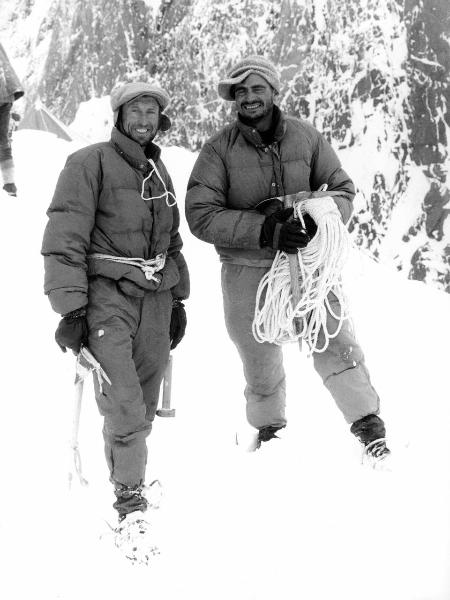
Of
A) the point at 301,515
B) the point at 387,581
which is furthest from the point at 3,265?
the point at 387,581

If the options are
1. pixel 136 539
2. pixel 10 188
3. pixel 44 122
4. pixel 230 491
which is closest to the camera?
pixel 136 539

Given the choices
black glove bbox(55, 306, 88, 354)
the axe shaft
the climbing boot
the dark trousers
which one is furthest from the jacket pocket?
the climbing boot

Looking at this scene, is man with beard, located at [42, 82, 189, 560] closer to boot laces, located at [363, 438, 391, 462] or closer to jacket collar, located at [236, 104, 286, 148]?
jacket collar, located at [236, 104, 286, 148]

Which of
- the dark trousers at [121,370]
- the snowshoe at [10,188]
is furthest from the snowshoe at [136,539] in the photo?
the snowshoe at [10,188]

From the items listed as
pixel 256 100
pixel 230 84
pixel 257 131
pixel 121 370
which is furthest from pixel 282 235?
pixel 121 370

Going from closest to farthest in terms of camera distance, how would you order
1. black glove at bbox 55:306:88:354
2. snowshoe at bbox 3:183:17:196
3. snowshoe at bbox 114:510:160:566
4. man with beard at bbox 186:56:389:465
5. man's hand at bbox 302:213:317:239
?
snowshoe at bbox 114:510:160:566 < black glove at bbox 55:306:88:354 < man with beard at bbox 186:56:389:465 < man's hand at bbox 302:213:317:239 < snowshoe at bbox 3:183:17:196

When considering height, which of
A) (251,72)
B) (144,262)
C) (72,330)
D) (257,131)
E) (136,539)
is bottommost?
(136,539)

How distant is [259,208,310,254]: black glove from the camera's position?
106 inches

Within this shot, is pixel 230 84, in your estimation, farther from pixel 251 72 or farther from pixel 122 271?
pixel 122 271

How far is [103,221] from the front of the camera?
248 centimetres

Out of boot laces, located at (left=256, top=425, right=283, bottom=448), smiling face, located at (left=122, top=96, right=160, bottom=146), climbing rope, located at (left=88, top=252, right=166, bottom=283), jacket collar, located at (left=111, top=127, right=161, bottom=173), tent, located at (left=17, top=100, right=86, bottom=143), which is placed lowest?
boot laces, located at (left=256, top=425, right=283, bottom=448)

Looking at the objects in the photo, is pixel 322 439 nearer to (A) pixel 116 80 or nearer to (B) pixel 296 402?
(B) pixel 296 402

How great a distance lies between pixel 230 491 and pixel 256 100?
165 centimetres

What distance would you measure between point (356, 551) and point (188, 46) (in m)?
18.1
